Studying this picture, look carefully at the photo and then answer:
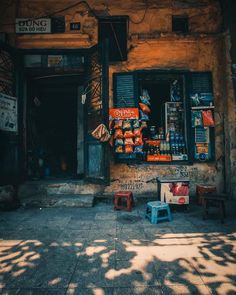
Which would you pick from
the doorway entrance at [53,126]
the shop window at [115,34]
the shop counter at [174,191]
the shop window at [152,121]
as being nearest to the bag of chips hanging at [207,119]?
the shop window at [152,121]

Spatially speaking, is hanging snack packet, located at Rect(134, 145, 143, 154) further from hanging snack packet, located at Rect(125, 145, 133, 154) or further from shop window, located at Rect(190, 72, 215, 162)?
shop window, located at Rect(190, 72, 215, 162)

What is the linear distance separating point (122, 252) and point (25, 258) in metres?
1.59

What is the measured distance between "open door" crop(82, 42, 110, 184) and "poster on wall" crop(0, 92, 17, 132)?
2.25m

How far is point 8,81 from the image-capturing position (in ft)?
25.2

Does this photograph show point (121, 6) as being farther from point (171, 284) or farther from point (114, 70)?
point (171, 284)

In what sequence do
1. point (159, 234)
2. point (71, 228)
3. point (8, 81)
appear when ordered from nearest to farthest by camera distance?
point (159, 234) < point (71, 228) < point (8, 81)

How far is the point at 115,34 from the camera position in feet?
27.8

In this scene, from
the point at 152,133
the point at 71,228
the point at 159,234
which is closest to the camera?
the point at 159,234

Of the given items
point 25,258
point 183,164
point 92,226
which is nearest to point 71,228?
point 92,226

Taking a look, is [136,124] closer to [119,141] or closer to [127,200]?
[119,141]

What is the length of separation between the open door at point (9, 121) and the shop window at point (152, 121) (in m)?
3.17

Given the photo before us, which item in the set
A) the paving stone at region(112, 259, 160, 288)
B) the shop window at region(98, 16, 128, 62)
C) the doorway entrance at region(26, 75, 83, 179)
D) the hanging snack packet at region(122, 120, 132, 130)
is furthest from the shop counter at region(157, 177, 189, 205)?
the doorway entrance at region(26, 75, 83, 179)

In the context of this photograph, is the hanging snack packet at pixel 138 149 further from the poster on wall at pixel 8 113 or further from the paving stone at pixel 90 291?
the paving stone at pixel 90 291

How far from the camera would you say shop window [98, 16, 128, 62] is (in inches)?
328
